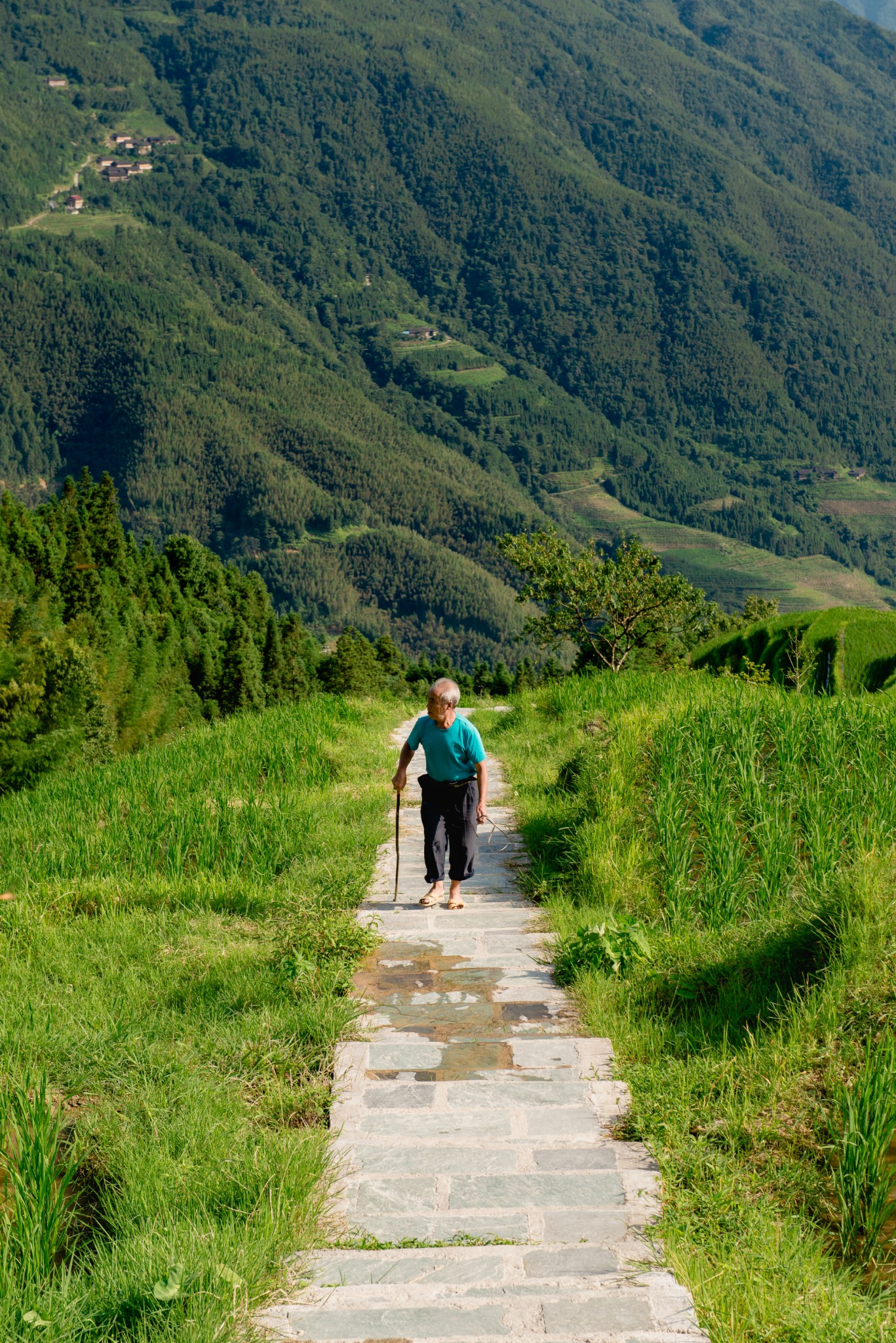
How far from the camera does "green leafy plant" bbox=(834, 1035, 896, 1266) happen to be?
3875mm

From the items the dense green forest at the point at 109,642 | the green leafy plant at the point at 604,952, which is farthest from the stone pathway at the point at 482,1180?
the dense green forest at the point at 109,642

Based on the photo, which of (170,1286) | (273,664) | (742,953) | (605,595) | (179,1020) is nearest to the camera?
(170,1286)

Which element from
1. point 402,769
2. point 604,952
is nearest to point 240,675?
point 402,769

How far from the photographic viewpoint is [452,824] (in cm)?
805

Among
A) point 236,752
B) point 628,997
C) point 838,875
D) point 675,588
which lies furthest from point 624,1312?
point 675,588

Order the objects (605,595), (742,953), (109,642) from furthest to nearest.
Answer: (109,642)
(605,595)
(742,953)

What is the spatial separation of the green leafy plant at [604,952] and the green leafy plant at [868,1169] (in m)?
1.87

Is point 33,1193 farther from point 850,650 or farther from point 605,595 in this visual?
point 605,595

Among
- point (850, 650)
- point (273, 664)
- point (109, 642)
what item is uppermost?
point (850, 650)

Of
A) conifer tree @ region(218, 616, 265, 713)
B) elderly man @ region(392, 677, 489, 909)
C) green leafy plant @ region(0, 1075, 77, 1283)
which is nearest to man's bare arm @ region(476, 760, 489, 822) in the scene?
elderly man @ region(392, 677, 489, 909)

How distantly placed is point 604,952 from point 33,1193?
3237 millimetres

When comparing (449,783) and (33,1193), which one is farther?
(449,783)

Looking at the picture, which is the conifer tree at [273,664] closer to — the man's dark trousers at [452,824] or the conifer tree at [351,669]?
the conifer tree at [351,669]

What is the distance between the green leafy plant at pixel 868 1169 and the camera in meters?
3.88
